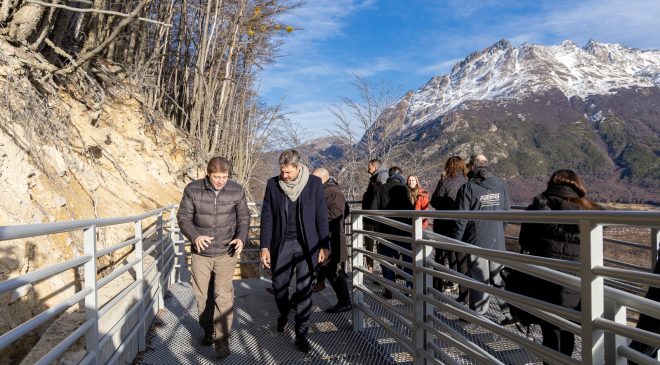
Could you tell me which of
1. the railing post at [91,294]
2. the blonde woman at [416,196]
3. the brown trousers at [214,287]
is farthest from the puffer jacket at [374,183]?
the railing post at [91,294]

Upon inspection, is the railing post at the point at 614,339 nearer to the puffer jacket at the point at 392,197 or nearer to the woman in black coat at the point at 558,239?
the woman in black coat at the point at 558,239

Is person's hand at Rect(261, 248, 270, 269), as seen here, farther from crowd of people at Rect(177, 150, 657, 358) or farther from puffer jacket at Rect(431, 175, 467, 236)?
puffer jacket at Rect(431, 175, 467, 236)

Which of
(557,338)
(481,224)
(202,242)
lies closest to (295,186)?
(202,242)

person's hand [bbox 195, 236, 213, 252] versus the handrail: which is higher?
the handrail

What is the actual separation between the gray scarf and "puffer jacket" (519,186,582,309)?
6.65ft

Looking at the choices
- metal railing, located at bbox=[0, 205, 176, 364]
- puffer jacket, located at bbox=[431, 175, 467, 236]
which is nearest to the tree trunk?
metal railing, located at bbox=[0, 205, 176, 364]

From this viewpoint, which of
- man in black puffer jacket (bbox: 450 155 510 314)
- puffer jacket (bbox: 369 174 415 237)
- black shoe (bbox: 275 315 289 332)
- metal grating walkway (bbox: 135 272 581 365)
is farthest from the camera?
puffer jacket (bbox: 369 174 415 237)

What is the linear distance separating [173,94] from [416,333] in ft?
45.8

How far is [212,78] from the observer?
50.7 ft

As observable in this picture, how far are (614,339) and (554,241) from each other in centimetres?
122

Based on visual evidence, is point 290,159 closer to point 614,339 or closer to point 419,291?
point 419,291

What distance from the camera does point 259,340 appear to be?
471cm

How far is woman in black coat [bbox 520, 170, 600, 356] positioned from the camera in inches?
109

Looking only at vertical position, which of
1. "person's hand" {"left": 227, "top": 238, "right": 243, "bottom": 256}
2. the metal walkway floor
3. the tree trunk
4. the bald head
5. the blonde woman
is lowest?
the metal walkway floor
